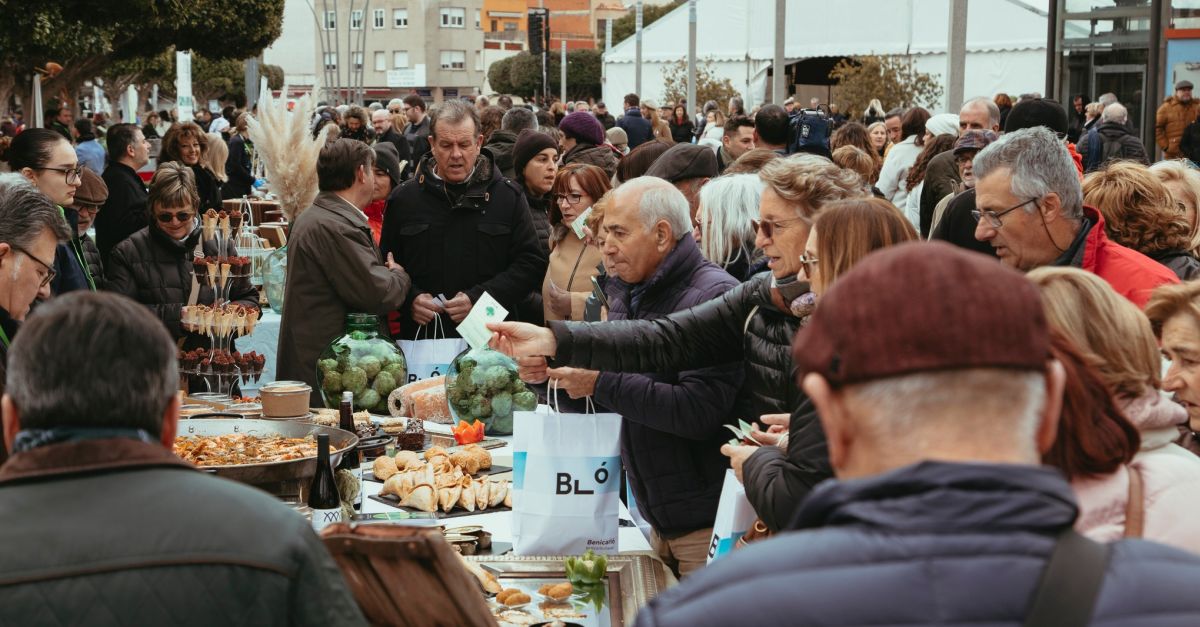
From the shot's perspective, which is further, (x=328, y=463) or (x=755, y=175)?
(x=755, y=175)

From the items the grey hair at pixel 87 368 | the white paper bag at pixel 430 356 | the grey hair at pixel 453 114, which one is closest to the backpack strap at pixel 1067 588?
the grey hair at pixel 87 368

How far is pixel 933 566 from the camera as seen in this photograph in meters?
1.19

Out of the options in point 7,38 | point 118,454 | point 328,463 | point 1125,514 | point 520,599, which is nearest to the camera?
point 118,454

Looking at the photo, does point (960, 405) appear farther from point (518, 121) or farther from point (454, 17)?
point (454, 17)

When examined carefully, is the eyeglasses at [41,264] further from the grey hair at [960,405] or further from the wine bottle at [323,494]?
the grey hair at [960,405]

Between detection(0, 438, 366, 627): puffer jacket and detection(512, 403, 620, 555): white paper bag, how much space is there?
1575mm

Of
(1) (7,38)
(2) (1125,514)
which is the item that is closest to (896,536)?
(2) (1125,514)

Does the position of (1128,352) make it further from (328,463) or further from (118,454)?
(328,463)

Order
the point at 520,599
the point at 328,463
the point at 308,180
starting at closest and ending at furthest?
the point at 520,599, the point at 328,463, the point at 308,180

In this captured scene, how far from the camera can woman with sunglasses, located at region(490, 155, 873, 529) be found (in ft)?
9.84

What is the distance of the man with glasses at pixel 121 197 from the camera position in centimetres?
755

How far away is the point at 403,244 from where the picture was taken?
567 cm

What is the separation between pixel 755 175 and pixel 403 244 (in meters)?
1.81

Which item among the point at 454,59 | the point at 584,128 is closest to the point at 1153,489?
the point at 584,128
